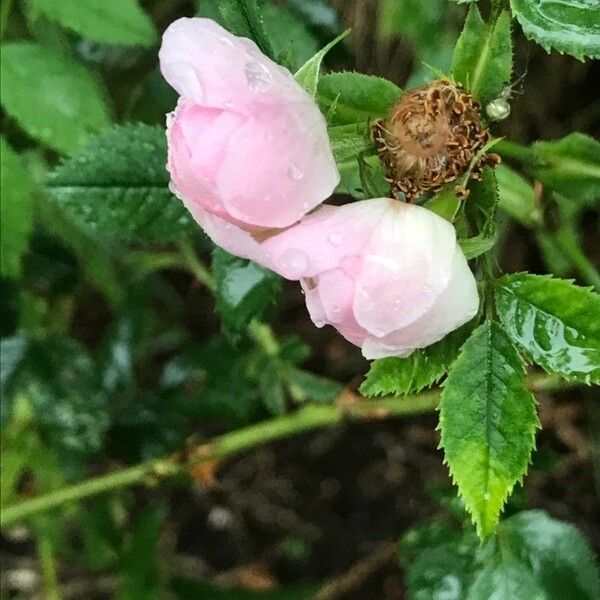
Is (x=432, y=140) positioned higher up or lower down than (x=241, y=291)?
higher up

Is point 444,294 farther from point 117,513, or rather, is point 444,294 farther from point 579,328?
point 117,513

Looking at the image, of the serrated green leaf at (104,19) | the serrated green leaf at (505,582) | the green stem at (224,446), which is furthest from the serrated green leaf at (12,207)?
the serrated green leaf at (505,582)

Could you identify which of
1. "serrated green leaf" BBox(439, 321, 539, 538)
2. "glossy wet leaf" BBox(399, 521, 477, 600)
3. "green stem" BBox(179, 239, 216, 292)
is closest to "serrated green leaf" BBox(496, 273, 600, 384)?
"serrated green leaf" BBox(439, 321, 539, 538)

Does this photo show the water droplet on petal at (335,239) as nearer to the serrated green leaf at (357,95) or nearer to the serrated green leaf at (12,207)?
the serrated green leaf at (357,95)

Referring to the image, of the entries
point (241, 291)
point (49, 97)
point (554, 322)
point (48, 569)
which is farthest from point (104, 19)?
point (48, 569)

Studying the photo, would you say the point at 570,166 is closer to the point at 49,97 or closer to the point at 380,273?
the point at 380,273

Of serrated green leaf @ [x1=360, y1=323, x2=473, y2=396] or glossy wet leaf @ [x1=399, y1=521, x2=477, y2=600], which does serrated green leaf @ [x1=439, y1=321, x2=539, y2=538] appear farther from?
glossy wet leaf @ [x1=399, y1=521, x2=477, y2=600]

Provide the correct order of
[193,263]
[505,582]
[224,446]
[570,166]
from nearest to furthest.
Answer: [570,166]
[505,582]
[224,446]
[193,263]
